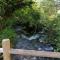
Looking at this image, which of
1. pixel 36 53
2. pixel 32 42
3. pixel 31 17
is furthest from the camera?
pixel 31 17

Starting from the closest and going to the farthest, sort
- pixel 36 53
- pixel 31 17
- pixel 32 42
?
pixel 36 53
pixel 32 42
pixel 31 17

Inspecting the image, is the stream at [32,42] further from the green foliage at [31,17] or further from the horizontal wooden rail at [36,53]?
the horizontal wooden rail at [36,53]

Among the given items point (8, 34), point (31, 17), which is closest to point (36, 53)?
point (8, 34)

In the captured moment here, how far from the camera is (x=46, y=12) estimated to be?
5359 mm

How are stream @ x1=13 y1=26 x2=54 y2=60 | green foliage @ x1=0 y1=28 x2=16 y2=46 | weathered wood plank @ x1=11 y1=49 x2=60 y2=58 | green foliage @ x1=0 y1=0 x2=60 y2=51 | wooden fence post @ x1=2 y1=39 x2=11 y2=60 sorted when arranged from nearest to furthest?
weathered wood plank @ x1=11 y1=49 x2=60 y2=58 < wooden fence post @ x1=2 y1=39 x2=11 y2=60 < stream @ x1=13 y1=26 x2=54 y2=60 < green foliage @ x1=0 y1=0 x2=60 y2=51 < green foliage @ x1=0 y1=28 x2=16 y2=46

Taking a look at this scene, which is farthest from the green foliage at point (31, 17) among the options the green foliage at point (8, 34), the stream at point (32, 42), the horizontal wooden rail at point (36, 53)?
the horizontal wooden rail at point (36, 53)

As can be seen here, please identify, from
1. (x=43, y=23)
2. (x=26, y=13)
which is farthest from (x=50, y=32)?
(x=26, y=13)

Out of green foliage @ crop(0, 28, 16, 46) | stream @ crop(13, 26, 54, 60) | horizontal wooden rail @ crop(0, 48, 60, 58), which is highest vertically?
horizontal wooden rail @ crop(0, 48, 60, 58)

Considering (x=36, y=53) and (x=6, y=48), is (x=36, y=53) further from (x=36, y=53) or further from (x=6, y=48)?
(x=6, y=48)

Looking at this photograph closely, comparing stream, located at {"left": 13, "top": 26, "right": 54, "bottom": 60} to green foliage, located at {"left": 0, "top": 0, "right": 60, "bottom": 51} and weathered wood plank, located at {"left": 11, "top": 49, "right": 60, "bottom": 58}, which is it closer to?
green foliage, located at {"left": 0, "top": 0, "right": 60, "bottom": 51}

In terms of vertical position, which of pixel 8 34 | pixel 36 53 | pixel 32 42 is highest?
pixel 36 53

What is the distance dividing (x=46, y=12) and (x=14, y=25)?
1.21 m

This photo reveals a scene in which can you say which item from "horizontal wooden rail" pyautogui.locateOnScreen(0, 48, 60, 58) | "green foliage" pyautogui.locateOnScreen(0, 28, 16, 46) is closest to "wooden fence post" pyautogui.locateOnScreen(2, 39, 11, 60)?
"horizontal wooden rail" pyautogui.locateOnScreen(0, 48, 60, 58)

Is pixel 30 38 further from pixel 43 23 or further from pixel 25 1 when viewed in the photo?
pixel 25 1
